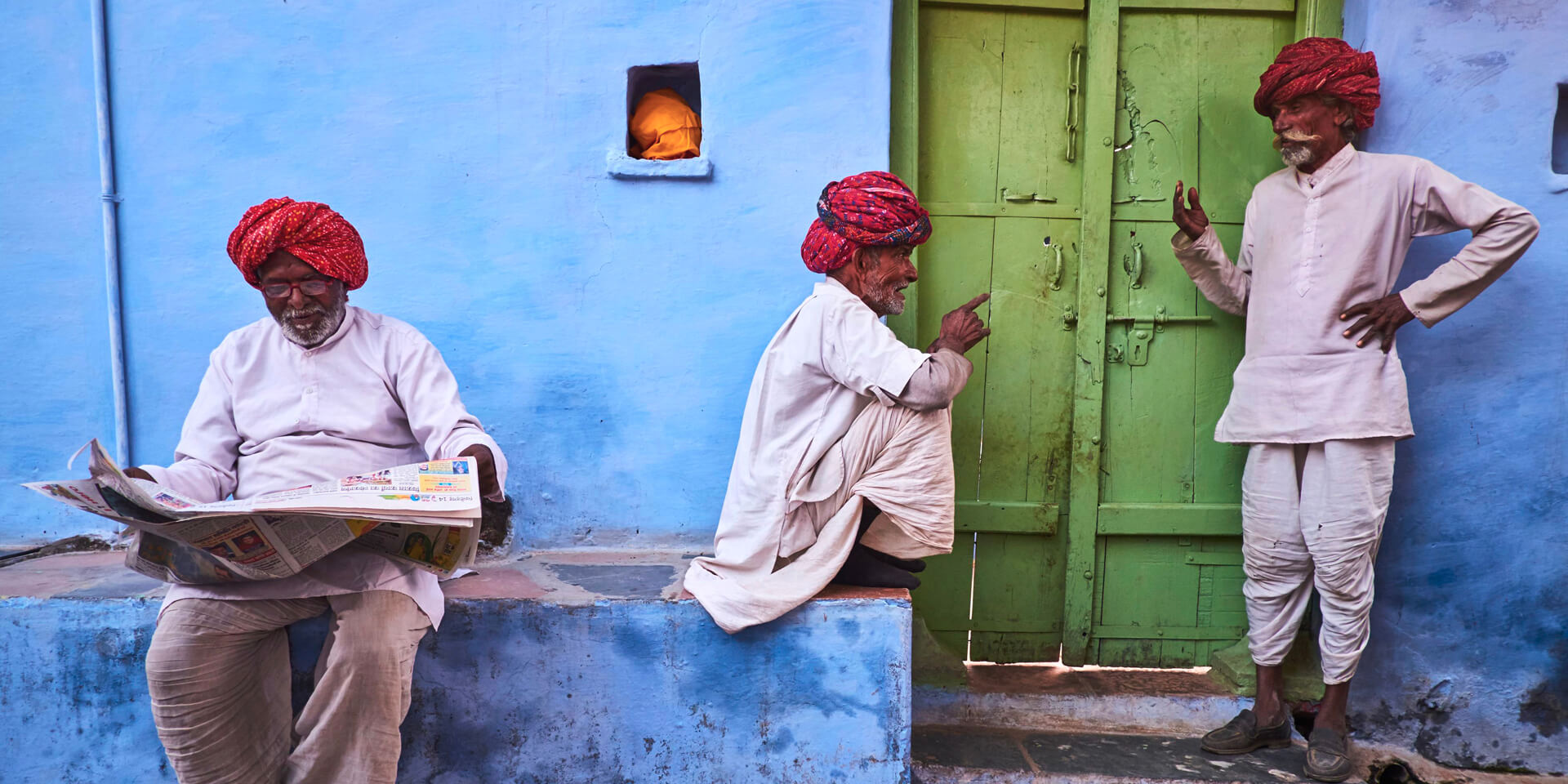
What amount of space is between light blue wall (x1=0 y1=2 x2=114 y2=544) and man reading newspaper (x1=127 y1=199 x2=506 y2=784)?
1.08 m

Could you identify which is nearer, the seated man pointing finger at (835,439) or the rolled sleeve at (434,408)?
the rolled sleeve at (434,408)

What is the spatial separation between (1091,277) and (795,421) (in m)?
1.15

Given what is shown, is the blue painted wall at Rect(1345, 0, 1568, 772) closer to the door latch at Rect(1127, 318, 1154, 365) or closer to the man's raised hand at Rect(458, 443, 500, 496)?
the door latch at Rect(1127, 318, 1154, 365)

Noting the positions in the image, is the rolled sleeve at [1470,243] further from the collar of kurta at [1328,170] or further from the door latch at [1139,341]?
the door latch at [1139,341]

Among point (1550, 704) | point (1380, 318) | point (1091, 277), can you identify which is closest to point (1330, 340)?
point (1380, 318)

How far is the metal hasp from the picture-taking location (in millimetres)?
3057

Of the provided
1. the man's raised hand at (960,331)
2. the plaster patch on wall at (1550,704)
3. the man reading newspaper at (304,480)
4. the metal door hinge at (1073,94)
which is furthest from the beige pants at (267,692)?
the plaster patch on wall at (1550,704)

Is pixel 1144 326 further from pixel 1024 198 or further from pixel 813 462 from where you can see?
pixel 813 462

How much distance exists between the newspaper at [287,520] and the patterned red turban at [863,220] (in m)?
1.09

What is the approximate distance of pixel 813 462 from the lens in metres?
2.49

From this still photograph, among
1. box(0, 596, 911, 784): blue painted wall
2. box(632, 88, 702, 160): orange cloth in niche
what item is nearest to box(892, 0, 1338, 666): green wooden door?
box(632, 88, 702, 160): orange cloth in niche

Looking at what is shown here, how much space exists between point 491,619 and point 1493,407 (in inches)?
117

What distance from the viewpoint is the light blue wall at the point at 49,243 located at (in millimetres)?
2912

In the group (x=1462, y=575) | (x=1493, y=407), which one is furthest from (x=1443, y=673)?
(x=1493, y=407)
